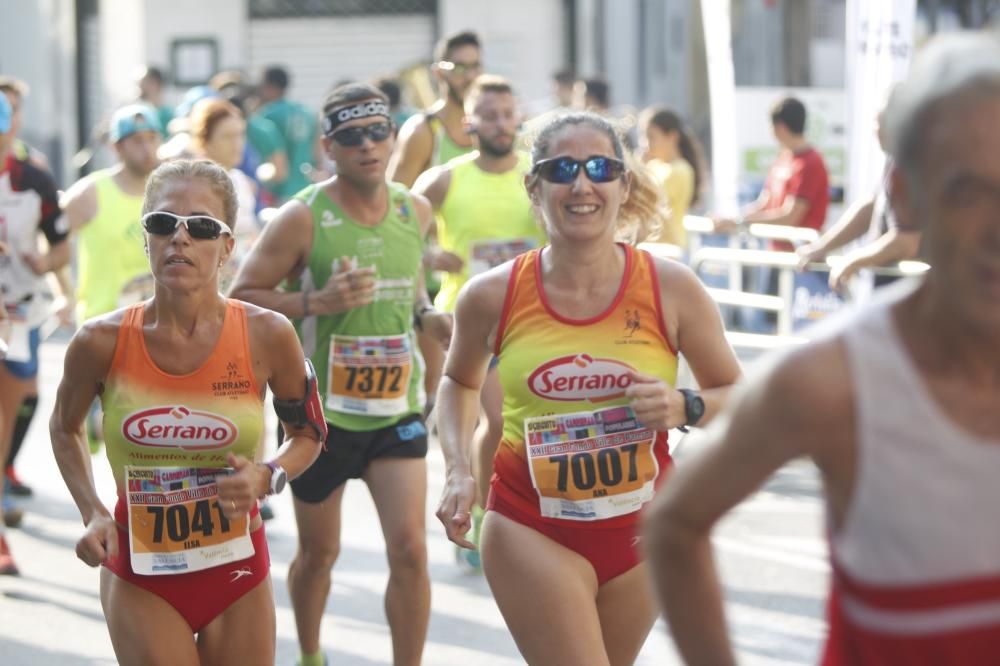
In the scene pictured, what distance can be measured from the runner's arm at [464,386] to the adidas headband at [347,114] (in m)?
1.90

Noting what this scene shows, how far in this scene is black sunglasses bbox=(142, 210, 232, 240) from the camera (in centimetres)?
433

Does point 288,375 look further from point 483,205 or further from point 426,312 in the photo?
point 483,205

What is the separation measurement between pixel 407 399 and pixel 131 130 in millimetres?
3283

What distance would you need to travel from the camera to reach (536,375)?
171 inches

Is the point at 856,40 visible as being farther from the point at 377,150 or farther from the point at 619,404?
the point at 619,404

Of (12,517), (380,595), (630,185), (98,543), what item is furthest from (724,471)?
(12,517)

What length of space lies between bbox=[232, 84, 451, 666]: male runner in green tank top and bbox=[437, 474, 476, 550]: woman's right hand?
1387mm

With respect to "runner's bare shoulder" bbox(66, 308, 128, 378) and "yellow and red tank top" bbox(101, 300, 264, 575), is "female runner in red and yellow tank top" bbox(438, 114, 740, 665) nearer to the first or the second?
"yellow and red tank top" bbox(101, 300, 264, 575)

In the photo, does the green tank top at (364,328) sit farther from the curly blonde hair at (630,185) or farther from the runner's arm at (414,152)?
the runner's arm at (414,152)

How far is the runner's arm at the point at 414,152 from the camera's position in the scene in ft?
30.0

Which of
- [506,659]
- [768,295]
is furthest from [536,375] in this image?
[768,295]

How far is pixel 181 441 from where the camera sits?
4270 millimetres

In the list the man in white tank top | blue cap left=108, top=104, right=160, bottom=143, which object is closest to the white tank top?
the man in white tank top

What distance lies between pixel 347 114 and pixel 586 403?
2332 mm
